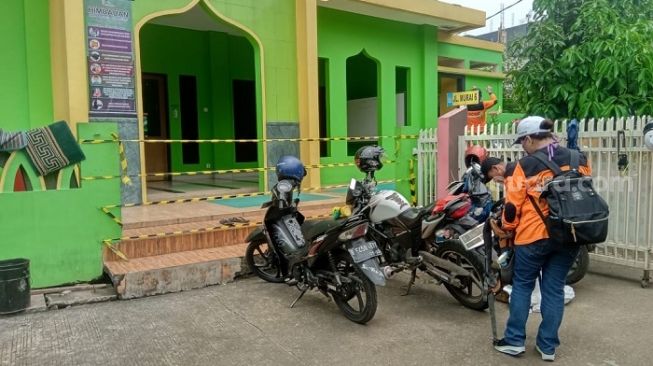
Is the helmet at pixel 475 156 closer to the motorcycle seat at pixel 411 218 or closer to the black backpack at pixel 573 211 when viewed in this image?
the motorcycle seat at pixel 411 218

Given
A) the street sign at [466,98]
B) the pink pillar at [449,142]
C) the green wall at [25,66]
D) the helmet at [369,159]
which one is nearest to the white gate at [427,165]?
the pink pillar at [449,142]

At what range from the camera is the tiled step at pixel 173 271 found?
5156 millimetres

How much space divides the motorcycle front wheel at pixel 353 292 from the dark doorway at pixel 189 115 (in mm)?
7910

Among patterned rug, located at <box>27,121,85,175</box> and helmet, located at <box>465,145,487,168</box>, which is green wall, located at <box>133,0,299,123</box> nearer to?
patterned rug, located at <box>27,121,85,175</box>

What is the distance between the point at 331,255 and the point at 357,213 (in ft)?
1.56

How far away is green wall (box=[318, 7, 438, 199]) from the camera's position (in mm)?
10875

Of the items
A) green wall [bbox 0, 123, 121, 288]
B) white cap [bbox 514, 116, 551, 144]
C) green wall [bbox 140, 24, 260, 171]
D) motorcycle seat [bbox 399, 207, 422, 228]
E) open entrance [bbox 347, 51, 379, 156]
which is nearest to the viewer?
white cap [bbox 514, 116, 551, 144]

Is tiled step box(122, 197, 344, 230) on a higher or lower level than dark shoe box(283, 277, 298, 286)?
higher

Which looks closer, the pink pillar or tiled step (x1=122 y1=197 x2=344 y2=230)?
tiled step (x1=122 y1=197 x2=344 y2=230)

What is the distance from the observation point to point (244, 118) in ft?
40.5

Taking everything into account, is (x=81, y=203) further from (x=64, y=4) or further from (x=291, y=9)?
(x=291, y=9)

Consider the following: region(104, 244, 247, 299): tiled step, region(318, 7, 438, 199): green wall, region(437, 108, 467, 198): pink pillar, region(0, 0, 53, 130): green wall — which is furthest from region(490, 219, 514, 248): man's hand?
region(0, 0, 53, 130): green wall

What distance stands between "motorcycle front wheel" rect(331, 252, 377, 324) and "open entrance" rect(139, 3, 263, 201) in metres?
6.23

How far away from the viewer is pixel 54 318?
15.1ft
